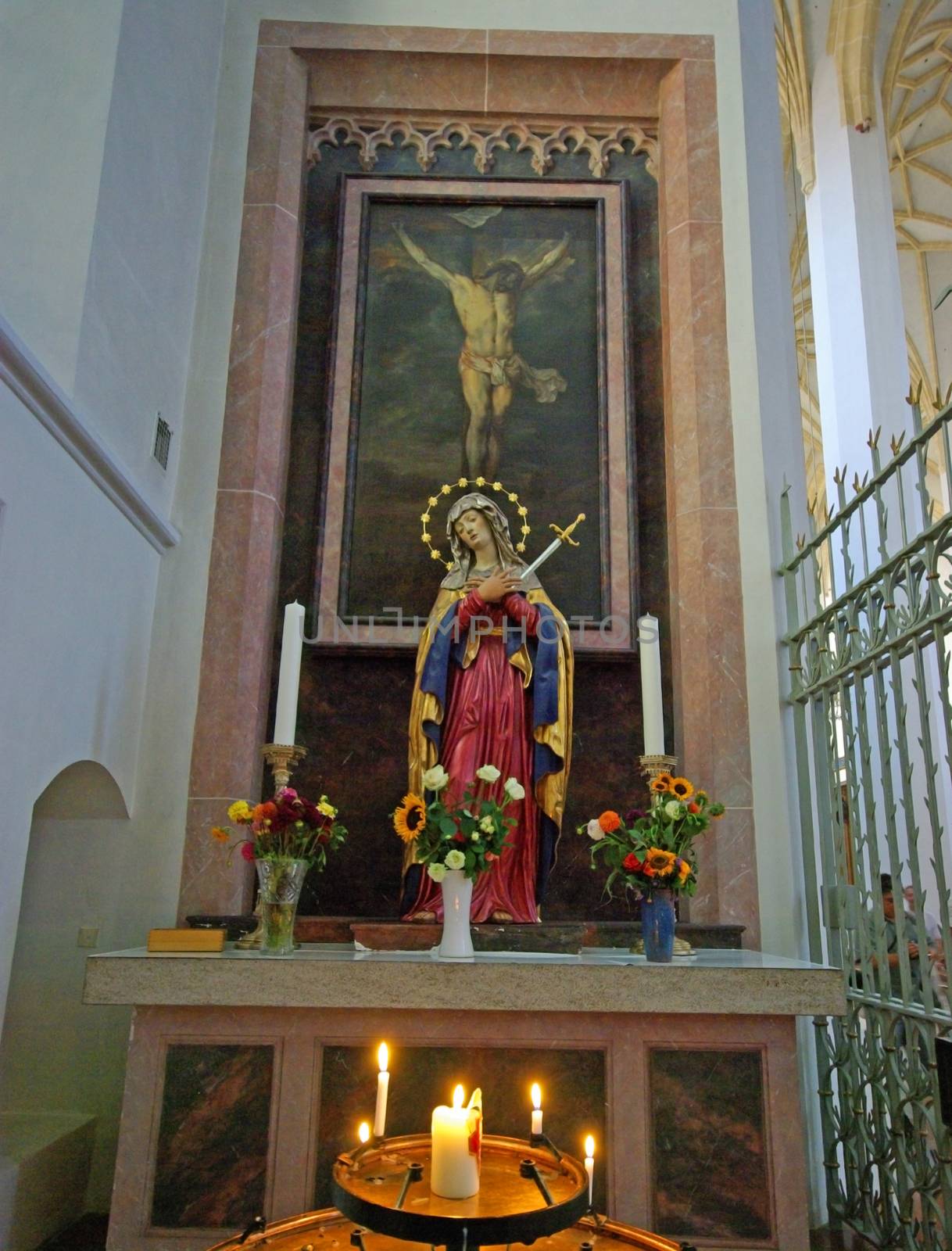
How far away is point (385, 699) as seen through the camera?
612 cm

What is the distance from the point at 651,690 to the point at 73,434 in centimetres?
277

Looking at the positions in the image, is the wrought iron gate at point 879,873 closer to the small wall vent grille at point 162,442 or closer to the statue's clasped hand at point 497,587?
the statue's clasped hand at point 497,587

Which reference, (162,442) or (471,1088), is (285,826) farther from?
(162,442)

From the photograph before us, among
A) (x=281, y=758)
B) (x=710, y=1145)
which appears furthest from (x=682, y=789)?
(x=281, y=758)

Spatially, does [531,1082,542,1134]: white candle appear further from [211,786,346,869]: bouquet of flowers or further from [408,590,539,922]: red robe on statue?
[408,590,539,922]: red robe on statue

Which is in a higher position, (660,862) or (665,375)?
(665,375)

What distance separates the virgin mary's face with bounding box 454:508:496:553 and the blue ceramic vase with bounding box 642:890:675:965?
2.22 m

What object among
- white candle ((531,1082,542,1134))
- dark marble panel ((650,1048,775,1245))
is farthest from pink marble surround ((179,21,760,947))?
white candle ((531,1082,542,1134))

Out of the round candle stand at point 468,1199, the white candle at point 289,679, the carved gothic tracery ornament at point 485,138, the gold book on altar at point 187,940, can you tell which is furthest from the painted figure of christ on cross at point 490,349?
the round candle stand at point 468,1199

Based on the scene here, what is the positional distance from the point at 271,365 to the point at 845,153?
781cm

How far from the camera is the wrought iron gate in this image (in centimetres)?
372

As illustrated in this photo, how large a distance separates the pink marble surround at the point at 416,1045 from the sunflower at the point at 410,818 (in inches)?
25.8

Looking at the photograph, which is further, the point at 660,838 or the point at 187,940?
the point at 660,838

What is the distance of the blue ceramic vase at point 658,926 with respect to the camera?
420 cm
